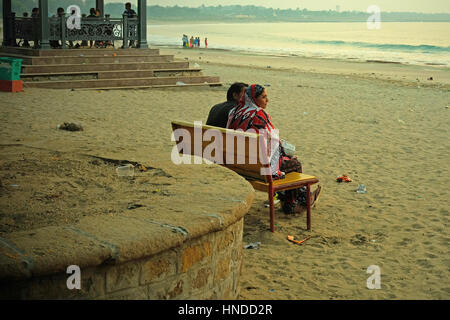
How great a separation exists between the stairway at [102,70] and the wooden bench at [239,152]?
9912 millimetres

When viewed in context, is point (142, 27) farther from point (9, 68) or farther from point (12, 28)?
point (9, 68)

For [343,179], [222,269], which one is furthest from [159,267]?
[343,179]

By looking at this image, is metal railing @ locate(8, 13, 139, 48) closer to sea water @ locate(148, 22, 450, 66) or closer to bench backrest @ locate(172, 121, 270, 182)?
bench backrest @ locate(172, 121, 270, 182)

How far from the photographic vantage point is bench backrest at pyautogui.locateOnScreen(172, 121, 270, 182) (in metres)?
4.86

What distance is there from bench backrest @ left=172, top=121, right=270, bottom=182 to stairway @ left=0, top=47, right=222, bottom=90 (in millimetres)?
9865

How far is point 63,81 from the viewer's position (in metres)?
14.4

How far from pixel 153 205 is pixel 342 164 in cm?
460

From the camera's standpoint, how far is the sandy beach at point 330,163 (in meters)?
4.17

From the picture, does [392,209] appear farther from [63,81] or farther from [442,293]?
[63,81]

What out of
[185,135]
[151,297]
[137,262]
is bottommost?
[151,297]

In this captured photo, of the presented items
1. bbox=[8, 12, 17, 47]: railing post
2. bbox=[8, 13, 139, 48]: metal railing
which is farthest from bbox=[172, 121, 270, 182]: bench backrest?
bbox=[8, 12, 17, 47]: railing post

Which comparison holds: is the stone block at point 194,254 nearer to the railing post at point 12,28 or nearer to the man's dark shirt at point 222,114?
the man's dark shirt at point 222,114

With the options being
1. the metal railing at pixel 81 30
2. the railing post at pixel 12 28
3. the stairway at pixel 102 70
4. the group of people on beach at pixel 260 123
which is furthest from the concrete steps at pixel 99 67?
the group of people on beach at pixel 260 123
